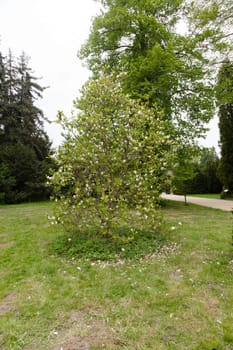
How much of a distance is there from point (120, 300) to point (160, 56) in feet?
26.9

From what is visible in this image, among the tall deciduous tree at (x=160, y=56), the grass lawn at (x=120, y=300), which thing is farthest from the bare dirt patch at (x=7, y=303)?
the tall deciduous tree at (x=160, y=56)

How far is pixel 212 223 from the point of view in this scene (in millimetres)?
6254

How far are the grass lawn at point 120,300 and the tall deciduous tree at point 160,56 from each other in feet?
21.8

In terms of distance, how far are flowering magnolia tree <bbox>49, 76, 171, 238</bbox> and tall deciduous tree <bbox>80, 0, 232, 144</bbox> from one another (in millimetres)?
4480

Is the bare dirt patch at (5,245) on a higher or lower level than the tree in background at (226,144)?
lower

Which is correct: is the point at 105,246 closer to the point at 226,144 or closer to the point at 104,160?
the point at 104,160

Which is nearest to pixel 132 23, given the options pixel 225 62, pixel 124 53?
pixel 124 53

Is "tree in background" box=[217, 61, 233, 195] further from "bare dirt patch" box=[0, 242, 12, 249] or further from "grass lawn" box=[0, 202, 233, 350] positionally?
"bare dirt patch" box=[0, 242, 12, 249]

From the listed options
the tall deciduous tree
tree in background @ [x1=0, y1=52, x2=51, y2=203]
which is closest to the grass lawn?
the tall deciduous tree

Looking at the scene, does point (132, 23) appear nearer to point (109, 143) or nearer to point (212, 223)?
point (109, 143)

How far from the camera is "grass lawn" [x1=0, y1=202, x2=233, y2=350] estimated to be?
1.93 metres

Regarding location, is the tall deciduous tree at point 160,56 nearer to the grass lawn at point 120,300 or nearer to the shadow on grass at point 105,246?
the shadow on grass at point 105,246

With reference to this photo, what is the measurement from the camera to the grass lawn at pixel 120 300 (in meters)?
1.93

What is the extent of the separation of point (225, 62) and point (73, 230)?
22.7 ft
